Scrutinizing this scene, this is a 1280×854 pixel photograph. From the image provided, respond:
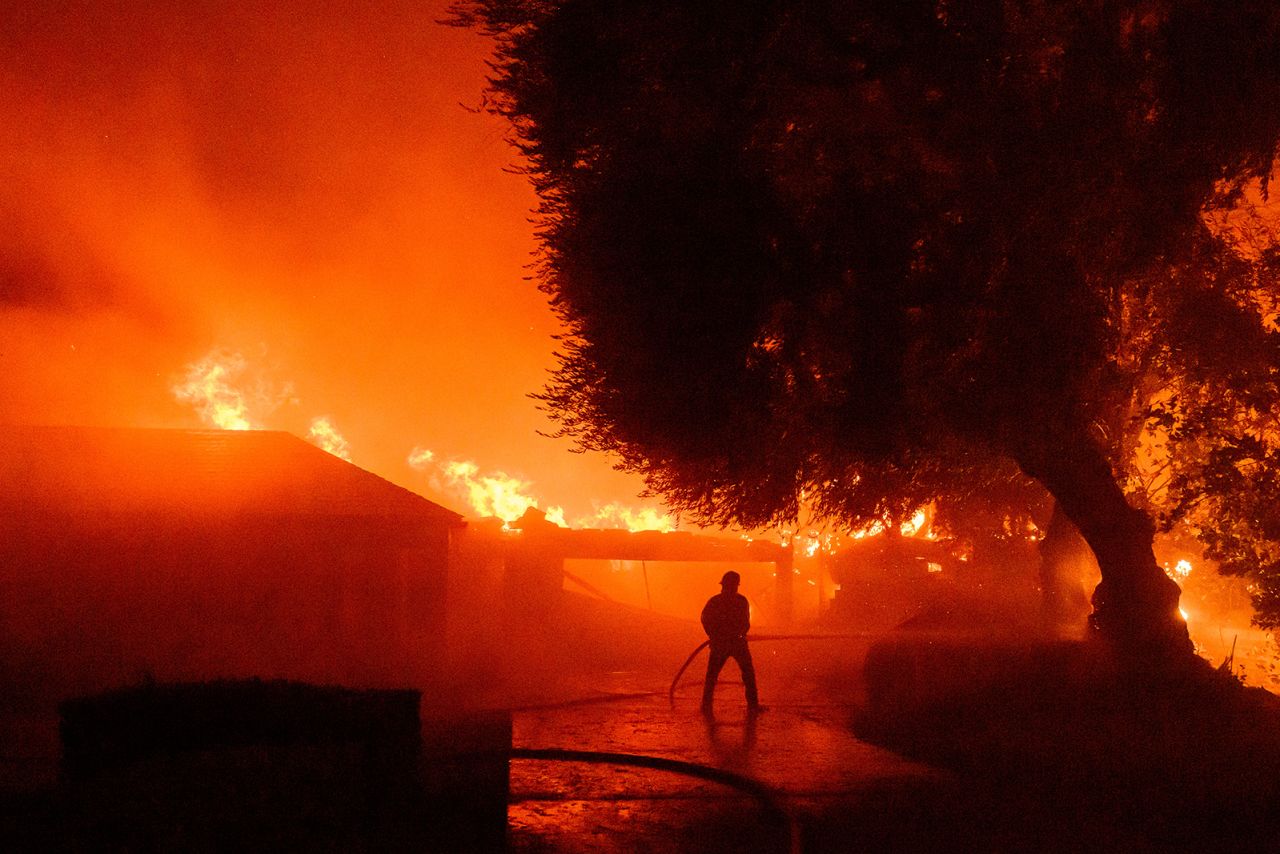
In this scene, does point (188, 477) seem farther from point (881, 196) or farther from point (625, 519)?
point (625, 519)

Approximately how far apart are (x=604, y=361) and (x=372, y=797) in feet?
22.1

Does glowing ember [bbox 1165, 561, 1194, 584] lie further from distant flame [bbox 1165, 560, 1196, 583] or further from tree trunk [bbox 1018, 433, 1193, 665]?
tree trunk [bbox 1018, 433, 1193, 665]

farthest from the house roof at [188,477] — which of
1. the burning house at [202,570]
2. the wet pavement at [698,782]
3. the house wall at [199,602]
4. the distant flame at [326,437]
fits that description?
the distant flame at [326,437]

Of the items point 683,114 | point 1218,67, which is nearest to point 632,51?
point 683,114

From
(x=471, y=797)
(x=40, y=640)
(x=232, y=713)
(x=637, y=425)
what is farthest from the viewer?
(x=40, y=640)

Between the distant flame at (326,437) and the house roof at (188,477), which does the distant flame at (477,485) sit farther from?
the house roof at (188,477)

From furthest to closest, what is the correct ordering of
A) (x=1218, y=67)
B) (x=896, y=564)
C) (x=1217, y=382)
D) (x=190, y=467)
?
(x=896, y=564), (x=190, y=467), (x=1217, y=382), (x=1218, y=67)

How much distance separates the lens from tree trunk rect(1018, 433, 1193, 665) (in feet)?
40.5

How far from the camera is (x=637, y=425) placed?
39.2 ft

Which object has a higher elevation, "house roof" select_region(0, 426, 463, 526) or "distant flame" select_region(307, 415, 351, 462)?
"distant flame" select_region(307, 415, 351, 462)

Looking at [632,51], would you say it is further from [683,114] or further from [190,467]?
[190,467]

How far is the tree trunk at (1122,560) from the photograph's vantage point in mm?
12336

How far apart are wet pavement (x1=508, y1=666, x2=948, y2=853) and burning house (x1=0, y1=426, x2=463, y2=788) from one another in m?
6.74

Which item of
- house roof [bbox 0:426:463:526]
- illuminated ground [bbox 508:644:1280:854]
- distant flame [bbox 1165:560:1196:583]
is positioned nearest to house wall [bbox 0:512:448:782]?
house roof [bbox 0:426:463:526]
